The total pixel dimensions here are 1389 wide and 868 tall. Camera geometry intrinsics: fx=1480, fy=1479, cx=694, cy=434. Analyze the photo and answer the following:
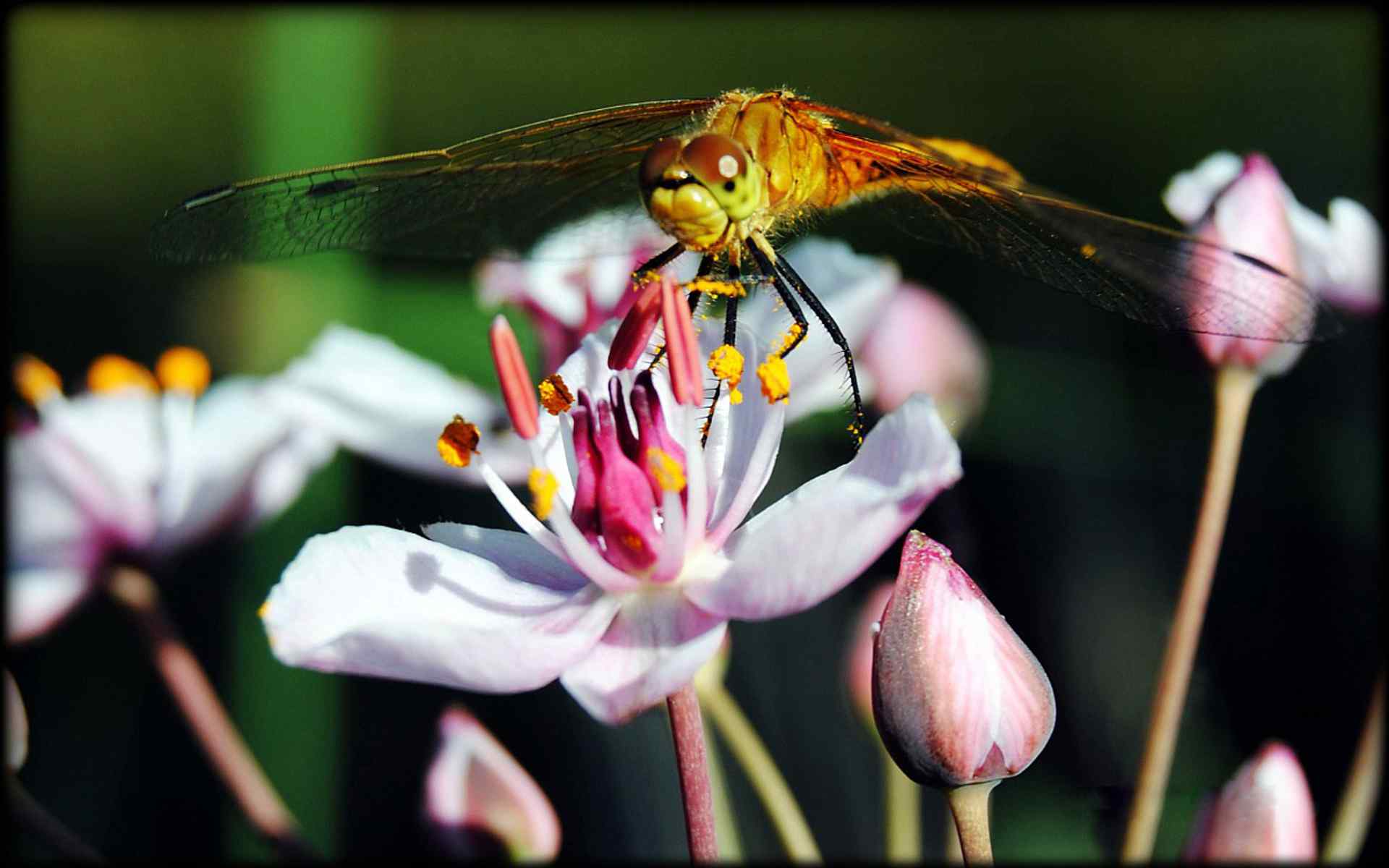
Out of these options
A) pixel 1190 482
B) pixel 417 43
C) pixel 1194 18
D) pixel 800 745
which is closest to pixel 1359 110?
pixel 1194 18

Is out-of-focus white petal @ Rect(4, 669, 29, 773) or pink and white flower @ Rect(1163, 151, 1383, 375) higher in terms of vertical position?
pink and white flower @ Rect(1163, 151, 1383, 375)

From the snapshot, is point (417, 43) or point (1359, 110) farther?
point (417, 43)

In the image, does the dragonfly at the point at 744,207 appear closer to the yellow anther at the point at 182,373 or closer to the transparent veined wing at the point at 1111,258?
the transparent veined wing at the point at 1111,258

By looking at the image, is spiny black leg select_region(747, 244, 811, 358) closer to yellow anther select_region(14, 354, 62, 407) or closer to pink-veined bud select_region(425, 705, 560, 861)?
pink-veined bud select_region(425, 705, 560, 861)

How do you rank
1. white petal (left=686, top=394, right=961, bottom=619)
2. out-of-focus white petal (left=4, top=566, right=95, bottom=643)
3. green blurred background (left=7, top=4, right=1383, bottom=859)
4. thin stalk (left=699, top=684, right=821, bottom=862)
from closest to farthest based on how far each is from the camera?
white petal (left=686, top=394, right=961, bottom=619)
thin stalk (left=699, top=684, right=821, bottom=862)
out-of-focus white petal (left=4, top=566, right=95, bottom=643)
green blurred background (left=7, top=4, right=1383, bottom=859)

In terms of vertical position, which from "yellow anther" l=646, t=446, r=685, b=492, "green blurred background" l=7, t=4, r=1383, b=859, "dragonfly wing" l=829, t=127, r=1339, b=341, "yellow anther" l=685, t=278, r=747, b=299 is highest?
"dragonfly wing" l=829, t=127, r=1339, b=341

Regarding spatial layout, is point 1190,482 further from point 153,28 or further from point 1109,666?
point 153,28

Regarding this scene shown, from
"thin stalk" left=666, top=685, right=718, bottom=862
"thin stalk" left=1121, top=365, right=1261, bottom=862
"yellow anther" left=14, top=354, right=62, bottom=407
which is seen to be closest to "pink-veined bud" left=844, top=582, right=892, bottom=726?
"thin stalk" left=1121, top=365, right=1261, bottom=862
